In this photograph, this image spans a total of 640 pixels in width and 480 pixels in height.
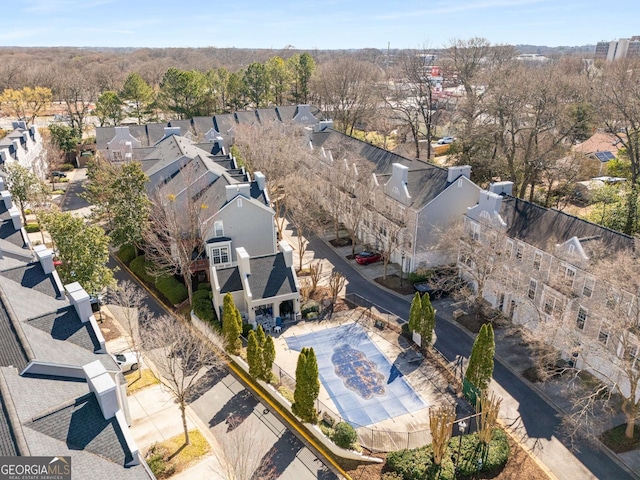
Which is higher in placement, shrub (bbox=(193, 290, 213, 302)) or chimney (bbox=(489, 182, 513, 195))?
chimney (bbox=(489, 182, 513, 195))

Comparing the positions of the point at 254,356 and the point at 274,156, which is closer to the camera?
the point at 254,356

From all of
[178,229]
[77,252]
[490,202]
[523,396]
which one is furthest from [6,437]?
[490,202]

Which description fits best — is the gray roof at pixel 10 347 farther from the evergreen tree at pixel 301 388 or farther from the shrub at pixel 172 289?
the shrub at pixel 172 289

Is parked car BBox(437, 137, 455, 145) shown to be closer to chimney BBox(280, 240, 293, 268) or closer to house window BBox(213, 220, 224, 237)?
chimney BBox(280, 240, 293, 268)

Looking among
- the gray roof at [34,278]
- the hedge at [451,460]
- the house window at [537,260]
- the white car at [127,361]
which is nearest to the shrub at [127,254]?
the white car at [127,361]

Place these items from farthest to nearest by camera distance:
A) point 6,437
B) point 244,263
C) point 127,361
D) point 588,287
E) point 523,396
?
point 244,263 → point 127,361 → point 588,287 → point 523,396 → point 6,437

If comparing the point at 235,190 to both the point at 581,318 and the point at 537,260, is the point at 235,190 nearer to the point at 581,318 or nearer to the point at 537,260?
the point at 537,260

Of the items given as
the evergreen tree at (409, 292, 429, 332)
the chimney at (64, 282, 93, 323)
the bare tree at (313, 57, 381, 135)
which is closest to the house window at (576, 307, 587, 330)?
the evergreen tree at (409, 292, 429, 332)
